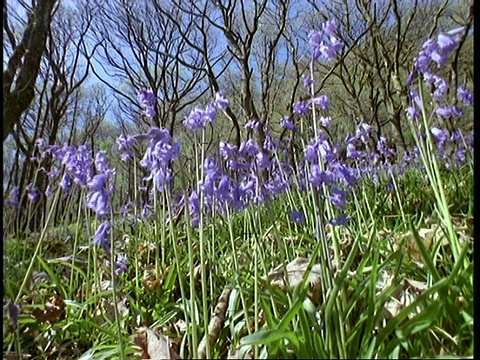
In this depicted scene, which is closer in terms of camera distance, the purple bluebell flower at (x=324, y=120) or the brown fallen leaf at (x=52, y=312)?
the brown fallen leaf at (x=52, y=312)

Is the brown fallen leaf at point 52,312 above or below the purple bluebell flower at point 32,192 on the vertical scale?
below

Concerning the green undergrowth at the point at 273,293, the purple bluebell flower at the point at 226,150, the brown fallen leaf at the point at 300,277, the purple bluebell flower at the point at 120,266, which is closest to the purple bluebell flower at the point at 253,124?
the purple bluebell flower at the point at 226,150

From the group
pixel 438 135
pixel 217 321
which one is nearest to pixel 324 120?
pixel 438 135

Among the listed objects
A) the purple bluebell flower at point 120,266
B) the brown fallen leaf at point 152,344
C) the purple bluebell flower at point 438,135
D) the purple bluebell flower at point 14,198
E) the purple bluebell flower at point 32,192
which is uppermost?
the purple bluebell flower at point 438,135

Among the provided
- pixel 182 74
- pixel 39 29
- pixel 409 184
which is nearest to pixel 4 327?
pixel 39 29

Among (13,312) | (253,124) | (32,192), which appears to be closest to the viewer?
(13,312)

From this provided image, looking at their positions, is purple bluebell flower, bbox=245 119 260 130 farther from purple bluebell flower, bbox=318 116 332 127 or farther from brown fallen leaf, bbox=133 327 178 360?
brown fallen leaf, bbox=133 327 178 360

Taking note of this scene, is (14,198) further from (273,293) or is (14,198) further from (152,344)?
(273,293)

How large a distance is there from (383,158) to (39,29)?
104cm

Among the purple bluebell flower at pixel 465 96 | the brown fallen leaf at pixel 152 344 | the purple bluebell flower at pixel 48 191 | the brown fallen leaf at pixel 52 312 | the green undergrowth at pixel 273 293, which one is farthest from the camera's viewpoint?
the purple bluebell flower at pixel 48 191

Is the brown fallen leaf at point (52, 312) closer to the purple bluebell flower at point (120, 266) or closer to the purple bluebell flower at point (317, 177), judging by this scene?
the purple bluebell flower at point (120, 266)

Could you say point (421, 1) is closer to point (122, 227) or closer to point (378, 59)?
point (378, 59)

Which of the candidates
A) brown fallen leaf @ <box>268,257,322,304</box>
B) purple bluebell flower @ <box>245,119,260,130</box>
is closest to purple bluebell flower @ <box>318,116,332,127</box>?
purple bluebell flower @ <box>245,119,260,130</box>

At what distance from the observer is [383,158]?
4.42ft
